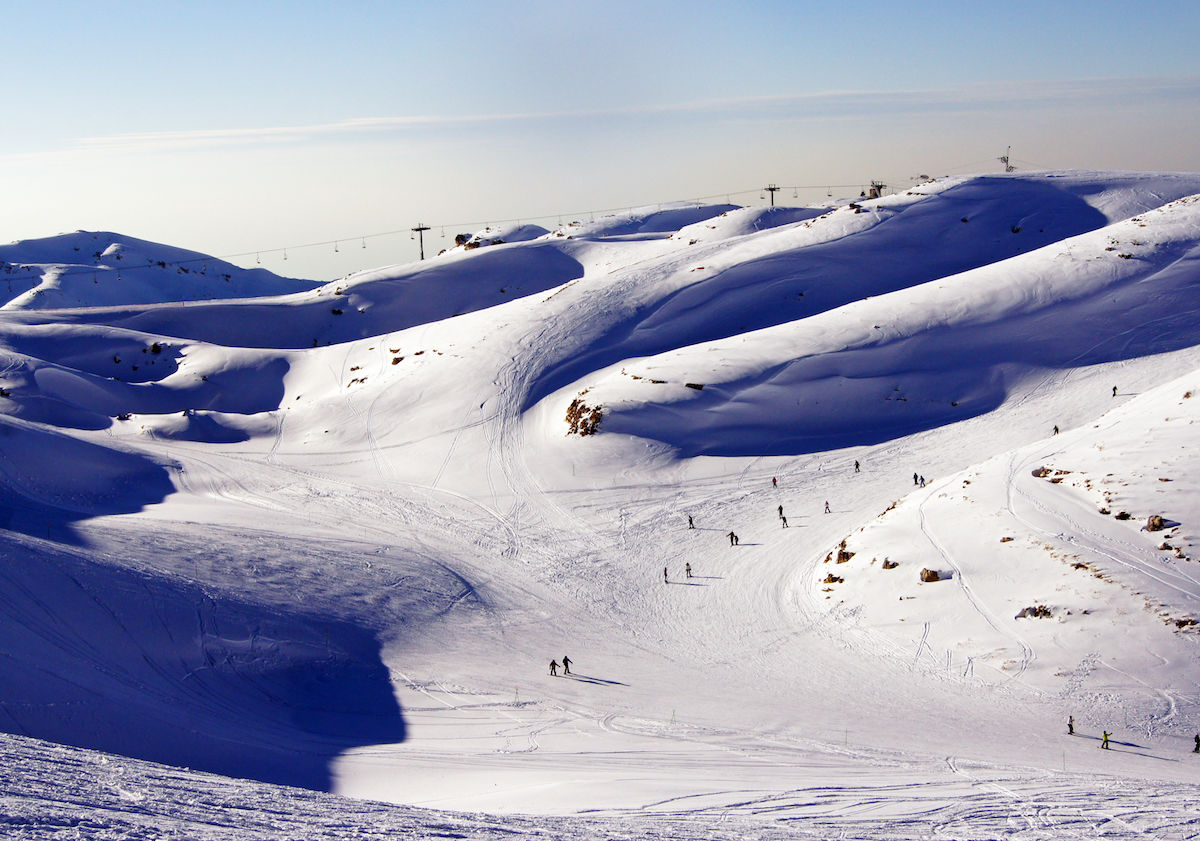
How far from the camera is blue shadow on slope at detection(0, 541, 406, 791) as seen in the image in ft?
68.7

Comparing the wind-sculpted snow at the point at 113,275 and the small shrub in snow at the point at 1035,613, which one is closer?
the small shrub in snow at the point at 1035,613

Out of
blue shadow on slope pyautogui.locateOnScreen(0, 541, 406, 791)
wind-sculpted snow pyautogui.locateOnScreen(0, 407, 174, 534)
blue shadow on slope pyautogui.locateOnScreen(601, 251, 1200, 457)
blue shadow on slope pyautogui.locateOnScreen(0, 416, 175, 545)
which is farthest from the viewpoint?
blue shadow on slope pyautogui.locateOnScreen(601, 251, 1200, 457)

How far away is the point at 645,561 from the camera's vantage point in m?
35.4

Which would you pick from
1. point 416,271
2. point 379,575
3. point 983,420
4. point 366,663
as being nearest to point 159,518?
point 379,575

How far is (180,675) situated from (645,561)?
1672cm

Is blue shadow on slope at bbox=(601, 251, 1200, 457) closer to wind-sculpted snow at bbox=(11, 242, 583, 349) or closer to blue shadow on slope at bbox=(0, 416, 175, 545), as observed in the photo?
blue shadow on slope at bbox=(0, 416, 175, 545)

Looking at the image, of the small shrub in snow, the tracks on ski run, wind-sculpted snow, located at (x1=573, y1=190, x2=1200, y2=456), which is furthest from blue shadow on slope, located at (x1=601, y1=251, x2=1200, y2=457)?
the small shrub in snow

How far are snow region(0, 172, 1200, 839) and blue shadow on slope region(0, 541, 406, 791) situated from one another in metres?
0.12

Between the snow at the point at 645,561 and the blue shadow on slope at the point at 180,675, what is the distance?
12cm

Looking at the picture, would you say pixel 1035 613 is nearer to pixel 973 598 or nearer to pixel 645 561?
pixel 973 598

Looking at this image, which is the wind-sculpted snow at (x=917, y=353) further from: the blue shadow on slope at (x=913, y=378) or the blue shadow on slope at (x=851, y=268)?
the blue shadow on slope at (x=851, y=268)

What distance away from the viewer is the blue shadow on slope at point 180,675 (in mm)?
20938

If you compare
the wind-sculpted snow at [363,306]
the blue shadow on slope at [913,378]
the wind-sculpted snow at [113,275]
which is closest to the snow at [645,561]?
the blue shadow on slope at [913,378]

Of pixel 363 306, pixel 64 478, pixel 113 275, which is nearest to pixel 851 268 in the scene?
pixel 363 306
